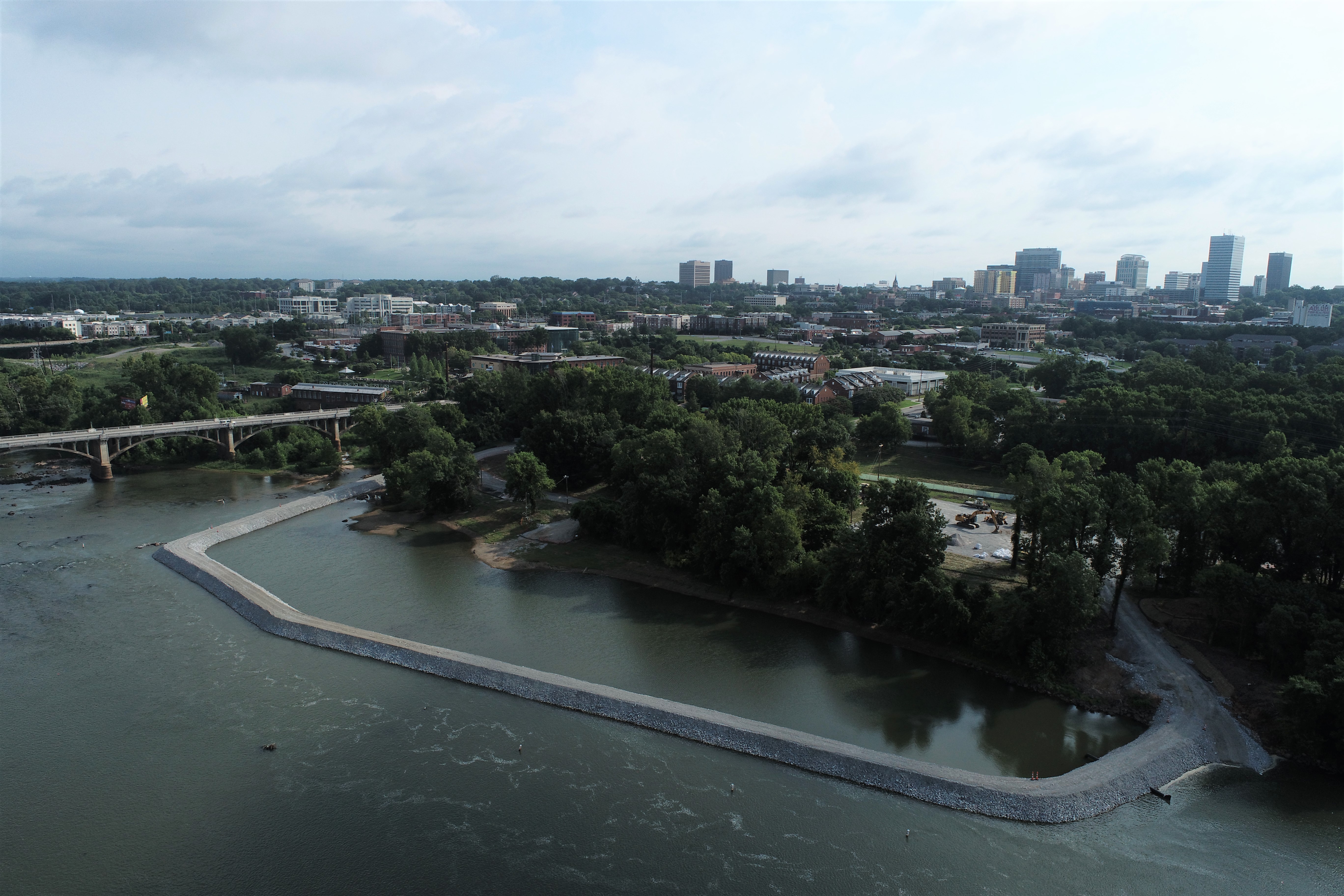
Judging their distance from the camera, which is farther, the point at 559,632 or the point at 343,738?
the point at 559,632

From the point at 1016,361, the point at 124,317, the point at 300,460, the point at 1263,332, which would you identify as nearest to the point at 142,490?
the point at 300,460

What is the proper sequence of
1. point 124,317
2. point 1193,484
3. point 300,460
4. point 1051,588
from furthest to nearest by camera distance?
point 124,317 → point 300,460 → point 1193,484 → point 1051,588

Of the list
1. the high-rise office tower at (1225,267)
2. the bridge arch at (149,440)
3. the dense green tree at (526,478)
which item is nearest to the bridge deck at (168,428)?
the bridge arch at (149,440)

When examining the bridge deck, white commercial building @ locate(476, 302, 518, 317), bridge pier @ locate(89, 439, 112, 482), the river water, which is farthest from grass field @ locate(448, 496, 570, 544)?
white commercial building @ locate(476, 302, 518, 317)

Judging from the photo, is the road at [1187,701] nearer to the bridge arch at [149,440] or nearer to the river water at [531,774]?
the river water at [531,774]

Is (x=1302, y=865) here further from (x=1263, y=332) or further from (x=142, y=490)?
(x=1263, y=332)

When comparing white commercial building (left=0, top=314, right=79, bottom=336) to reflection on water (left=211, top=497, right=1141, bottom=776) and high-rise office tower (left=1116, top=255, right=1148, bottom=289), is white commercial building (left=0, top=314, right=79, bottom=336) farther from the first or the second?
high-rise office tower (left=1116, top=255, right=1148, bottom=289)
